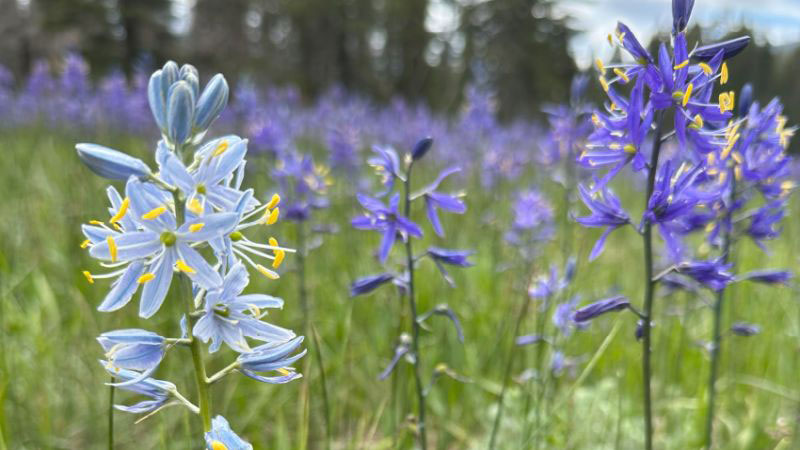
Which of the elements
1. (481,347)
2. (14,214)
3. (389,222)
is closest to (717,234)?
(389,222)

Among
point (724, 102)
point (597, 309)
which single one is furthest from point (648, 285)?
point (724, 102)

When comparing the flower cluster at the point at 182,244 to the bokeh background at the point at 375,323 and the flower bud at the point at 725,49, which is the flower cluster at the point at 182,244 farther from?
the flower bud at the point at 725,49

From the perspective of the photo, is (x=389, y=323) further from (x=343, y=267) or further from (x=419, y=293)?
(x=343, y=267)

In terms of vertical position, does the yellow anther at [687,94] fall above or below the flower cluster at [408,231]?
above

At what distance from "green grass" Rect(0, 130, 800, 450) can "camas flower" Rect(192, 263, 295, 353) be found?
82 centimetres

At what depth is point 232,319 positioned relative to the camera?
959 millimetres

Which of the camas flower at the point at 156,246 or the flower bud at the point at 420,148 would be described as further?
the flower bud at the point at 420,148

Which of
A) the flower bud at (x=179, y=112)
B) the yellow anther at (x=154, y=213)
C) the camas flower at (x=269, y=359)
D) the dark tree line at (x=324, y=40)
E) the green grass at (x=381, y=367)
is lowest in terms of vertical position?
the green grass at (x=381, y=367)

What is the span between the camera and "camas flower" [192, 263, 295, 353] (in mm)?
922

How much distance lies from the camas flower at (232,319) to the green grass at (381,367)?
0.82 m

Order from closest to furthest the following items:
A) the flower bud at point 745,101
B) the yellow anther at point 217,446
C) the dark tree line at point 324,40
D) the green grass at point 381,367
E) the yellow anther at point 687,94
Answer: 1. the yellow anther at point 217,446
2. the yellow anther at point 687,94
3. the flower bud at point 745,101
4. the green grass at point 381,367
5. the dark tree line at point 324,40

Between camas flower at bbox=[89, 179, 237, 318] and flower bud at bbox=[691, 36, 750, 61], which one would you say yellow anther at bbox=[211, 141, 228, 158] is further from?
flower bud at bbox=[691, 36, 750, 61]

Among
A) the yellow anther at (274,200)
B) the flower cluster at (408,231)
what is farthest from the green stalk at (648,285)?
the yellow anther at (274,200)

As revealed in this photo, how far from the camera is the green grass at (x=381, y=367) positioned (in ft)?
7.96
